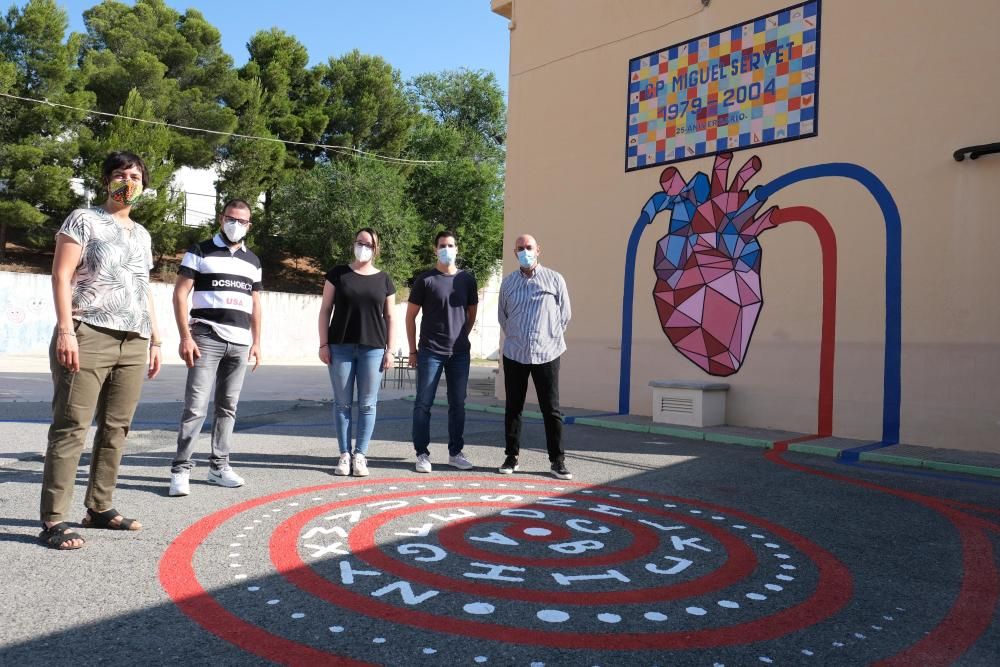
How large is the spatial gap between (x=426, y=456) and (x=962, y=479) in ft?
14.4

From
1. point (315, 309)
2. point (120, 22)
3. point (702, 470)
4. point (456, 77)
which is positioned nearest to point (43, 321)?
point (315, 309)

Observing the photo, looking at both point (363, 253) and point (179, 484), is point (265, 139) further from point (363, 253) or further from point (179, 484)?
point (179, 484)

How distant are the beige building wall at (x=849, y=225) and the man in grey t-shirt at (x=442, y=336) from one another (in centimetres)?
474

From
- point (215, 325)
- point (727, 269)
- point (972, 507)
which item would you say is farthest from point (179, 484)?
point (727, 269)

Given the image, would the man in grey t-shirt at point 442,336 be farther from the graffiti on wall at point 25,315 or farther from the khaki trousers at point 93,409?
the graffiti on wall at point 25,315

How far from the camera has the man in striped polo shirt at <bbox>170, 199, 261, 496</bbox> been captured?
452 cm

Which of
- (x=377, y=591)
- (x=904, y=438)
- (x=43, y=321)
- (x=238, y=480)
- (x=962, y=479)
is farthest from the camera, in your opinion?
(x=43, y=321)

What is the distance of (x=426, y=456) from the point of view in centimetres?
570

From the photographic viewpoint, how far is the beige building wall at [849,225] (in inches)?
293

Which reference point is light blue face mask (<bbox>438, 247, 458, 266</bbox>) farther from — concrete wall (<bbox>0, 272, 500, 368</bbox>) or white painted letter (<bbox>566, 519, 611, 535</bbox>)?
concrete wall (<bbox>0, 272, 500, 368</bbox>)

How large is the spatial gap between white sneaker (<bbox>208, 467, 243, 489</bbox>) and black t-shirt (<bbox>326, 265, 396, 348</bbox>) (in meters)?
→ 1.09

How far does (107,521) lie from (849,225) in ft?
25.4

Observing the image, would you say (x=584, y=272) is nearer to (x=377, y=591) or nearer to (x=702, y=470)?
(x=702, y=470)

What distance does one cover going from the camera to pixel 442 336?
5598mm
